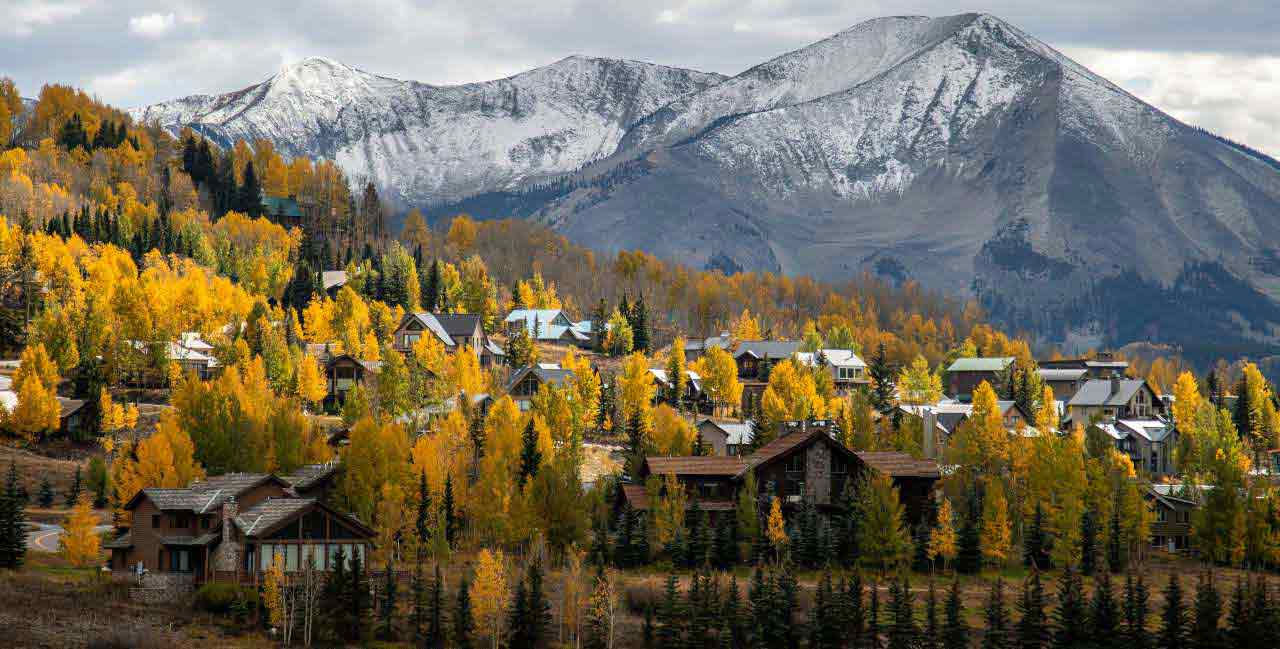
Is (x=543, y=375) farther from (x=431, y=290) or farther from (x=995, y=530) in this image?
(x=995, y=530)

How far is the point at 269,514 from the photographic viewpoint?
2938 inches

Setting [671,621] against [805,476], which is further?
[805,476]

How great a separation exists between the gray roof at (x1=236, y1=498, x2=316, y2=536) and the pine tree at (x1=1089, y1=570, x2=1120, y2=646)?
121 feet

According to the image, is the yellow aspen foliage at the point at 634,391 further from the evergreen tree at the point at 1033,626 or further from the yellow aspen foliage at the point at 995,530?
the evergreen tree at the point at 1033,626

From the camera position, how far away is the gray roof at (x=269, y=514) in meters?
73.2

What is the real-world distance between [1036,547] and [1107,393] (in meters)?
73.3

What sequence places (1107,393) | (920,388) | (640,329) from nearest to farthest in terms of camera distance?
(1107,393) → (920,388) → (640,329)

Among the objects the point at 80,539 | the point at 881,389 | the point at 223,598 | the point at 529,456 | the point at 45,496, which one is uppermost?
the point at 881,389

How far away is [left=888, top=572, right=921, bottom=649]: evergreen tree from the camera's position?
69.6 meters

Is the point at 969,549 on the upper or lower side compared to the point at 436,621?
upper

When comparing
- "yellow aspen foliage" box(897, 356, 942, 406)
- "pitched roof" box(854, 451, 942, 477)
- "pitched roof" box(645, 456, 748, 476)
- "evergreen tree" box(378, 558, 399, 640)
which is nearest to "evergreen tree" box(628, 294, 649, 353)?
"yellow aspen foliage" box(897, 356, 942, 406)

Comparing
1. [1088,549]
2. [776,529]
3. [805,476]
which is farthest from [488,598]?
[1088,549]

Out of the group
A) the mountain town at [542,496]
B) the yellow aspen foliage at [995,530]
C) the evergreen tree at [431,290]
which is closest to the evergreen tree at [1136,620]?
the mountain town at [542,496]

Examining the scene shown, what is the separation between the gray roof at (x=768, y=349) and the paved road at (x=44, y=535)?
Answer: 9287 cm
